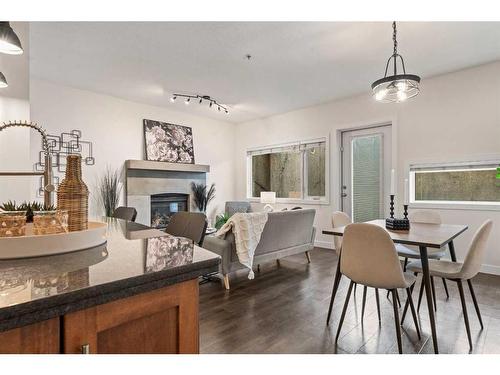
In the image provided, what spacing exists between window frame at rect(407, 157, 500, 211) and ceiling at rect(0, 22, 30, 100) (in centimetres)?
463

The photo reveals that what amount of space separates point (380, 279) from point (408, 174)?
112 inches

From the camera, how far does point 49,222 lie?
0.93 m

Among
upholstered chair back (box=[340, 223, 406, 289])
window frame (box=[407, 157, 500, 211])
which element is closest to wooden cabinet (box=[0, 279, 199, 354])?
upholstered chair back (box=[340, 223, 406, 289])

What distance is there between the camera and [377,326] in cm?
218

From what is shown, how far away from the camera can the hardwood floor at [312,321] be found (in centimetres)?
191

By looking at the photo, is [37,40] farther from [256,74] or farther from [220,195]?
Answer: [220,195]

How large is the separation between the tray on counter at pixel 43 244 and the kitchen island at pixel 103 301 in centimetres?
2

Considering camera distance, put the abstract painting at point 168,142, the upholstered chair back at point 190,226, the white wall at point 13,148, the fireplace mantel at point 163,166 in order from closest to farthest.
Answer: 1. the upholstered chair back at point 190,226
2. the white wall at point 13,148
3. the fireplace mantel at point 163,166
4. the abstract painting at point 168,142

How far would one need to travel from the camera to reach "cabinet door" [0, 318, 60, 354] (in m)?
0.52

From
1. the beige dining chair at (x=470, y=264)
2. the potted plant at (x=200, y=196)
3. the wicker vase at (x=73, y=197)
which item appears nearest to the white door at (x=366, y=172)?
the beige dining chair at (x=470, y=264)

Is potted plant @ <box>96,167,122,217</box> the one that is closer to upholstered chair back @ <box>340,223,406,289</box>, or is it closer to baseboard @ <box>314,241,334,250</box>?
baseboard @ <box>314,241,334,250</box>

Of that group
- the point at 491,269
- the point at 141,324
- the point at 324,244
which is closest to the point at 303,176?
the point at 324,244

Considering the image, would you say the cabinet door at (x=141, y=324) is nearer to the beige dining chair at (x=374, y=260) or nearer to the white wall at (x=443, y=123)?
the beige dining chair at (x=374, y=260)
